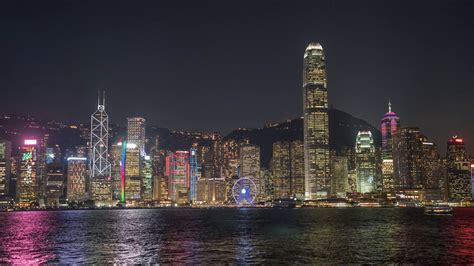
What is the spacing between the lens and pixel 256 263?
59938 mm

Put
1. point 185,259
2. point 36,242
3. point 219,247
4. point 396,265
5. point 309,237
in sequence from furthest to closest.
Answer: point 309,237, point 36,242, point 219,247, point 185,259, point 396,265

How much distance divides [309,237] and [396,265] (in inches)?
1447

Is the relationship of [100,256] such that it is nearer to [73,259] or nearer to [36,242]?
[73,259]

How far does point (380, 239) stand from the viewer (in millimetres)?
88875

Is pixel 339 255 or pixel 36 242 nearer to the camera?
pixel 339 255

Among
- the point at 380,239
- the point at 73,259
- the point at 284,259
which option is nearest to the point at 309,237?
the point at 380,239

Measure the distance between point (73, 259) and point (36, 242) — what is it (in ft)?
91.0

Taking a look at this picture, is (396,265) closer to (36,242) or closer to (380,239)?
(380,239)

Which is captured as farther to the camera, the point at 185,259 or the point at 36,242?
the point at 36,242

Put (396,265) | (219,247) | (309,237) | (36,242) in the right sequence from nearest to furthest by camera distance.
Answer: (396,265), (219,247), (36,242), (309,237)

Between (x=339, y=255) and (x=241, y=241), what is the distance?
2592cm

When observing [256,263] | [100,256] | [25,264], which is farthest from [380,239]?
[25,264]

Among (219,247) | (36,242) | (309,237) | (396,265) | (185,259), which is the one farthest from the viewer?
(309,237)

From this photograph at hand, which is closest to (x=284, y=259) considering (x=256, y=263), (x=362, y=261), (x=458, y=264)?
(x=256, y=263)
